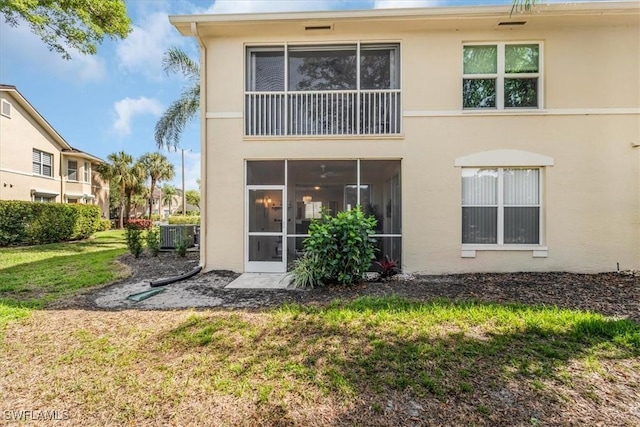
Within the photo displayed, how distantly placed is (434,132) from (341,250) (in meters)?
3.80

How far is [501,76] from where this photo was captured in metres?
7.26

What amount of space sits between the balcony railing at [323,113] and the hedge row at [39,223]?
530 inches

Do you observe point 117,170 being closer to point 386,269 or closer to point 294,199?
point 294,199

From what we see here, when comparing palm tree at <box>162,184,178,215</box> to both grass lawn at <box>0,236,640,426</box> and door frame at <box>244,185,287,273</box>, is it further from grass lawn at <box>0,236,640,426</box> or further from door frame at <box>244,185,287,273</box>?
grass lawn at <box>0,236,640,426</box>

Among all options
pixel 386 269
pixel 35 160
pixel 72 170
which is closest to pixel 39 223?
pixel 35 160

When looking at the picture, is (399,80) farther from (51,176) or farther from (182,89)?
(51,176)

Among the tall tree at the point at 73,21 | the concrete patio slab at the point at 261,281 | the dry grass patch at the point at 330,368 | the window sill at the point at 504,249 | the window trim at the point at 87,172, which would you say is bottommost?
the dry grass patch at the point at 330,368

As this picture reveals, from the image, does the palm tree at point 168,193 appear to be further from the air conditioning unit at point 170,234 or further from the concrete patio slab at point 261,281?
the concrete patio slab at point 261,281

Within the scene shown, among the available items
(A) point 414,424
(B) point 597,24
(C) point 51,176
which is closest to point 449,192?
(B) point 597,24

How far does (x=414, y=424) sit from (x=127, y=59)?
19.9 meters

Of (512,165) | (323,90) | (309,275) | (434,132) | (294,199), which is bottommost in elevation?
(309,275)

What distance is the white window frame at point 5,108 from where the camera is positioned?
53.9ft

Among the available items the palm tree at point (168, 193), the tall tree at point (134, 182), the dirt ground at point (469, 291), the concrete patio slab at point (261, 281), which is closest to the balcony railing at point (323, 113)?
the concrete patio slab at point (261, 281)

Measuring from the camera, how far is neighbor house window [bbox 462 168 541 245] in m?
7.23
